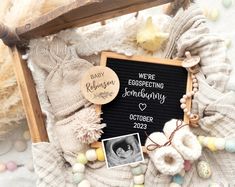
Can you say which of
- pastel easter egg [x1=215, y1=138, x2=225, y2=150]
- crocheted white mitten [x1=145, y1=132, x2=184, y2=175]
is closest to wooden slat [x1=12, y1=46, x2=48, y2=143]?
crocheted white mitten [x1=145, y1=132, x2=184, y2=175]

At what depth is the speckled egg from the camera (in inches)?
31.6

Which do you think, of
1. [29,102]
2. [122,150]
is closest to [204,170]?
[122,150]

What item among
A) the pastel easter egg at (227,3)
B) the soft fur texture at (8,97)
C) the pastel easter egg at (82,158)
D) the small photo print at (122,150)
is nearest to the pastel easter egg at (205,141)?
the small photo print at (122,150)

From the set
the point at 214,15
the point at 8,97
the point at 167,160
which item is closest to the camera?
the point at 167,160

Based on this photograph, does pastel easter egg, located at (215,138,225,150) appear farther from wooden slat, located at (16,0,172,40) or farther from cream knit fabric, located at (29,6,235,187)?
wooden slat, located at (16,0,172,40)

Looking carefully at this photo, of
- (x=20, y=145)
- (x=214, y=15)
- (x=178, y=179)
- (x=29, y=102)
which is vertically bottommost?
(x=178, y=179)

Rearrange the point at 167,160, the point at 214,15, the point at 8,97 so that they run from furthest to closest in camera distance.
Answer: the point at 214,15
the point at 8,97
the point at 167,160

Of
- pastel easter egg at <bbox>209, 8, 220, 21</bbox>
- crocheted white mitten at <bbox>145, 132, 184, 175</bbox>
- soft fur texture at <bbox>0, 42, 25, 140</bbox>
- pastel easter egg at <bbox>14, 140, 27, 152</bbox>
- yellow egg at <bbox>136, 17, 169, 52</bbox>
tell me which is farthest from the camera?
pastel easter egg at <bbox>209, 8, 220, 21</bbox>

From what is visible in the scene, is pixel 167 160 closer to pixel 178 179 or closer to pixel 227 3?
pixel 178 179

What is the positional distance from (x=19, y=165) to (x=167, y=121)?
46 cm

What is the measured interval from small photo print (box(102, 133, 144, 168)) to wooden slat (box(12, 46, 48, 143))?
13cm

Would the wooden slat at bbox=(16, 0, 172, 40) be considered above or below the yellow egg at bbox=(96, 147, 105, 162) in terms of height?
above

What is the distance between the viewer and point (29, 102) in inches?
32.4

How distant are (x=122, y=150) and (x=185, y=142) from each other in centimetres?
13
